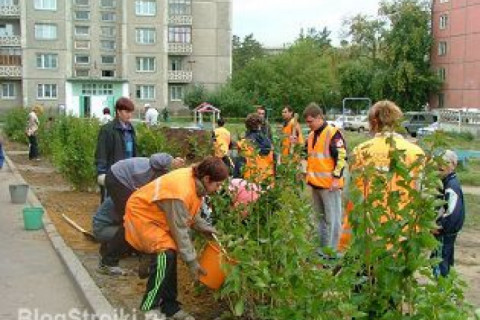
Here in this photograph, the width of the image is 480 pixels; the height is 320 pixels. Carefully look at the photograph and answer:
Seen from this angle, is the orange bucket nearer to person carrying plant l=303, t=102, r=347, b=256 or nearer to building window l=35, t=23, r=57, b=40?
person carrying plant l=303, t=102, r=347, b=256

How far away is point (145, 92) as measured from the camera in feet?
210

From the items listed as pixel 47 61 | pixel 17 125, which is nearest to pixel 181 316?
pixel 17 125

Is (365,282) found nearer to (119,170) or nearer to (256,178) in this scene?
(256,178)

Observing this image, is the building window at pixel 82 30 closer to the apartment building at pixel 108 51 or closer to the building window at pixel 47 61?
the apartment building at pixel 108 51

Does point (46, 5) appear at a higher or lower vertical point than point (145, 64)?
higher

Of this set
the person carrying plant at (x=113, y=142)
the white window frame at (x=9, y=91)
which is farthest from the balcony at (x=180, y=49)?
the person carrying plant at (x=113, y=142)

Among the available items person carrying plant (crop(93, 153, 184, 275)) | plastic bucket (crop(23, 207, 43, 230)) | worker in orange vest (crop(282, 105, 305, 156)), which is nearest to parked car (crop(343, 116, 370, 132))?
worker in orange vest (crop(282, 105, 305, 156))

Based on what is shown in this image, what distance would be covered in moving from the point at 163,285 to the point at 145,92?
6008cm

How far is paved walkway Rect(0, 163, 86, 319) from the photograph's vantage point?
222 inches

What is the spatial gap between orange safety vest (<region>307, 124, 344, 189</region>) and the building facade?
50.2 m

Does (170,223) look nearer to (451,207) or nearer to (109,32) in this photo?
(451,207)

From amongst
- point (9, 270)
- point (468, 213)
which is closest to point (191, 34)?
point (468, 213)

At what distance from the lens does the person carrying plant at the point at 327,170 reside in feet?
23.7

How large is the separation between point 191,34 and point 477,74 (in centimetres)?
2747
